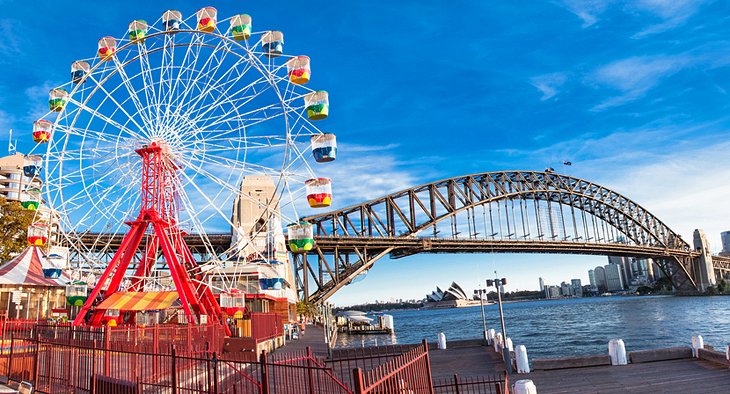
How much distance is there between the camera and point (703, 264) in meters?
144

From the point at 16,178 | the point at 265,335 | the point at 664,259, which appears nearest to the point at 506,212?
the point at 664,259

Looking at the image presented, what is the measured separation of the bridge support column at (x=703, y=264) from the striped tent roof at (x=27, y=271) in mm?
152301

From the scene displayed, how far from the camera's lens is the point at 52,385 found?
1334cm

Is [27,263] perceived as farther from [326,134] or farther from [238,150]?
[326,134]

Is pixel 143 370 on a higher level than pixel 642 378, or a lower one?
higher

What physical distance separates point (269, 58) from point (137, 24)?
316 inches

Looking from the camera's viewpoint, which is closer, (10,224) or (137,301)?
(137,301)

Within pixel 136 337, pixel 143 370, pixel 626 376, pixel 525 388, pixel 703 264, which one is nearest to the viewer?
pixel 143 370

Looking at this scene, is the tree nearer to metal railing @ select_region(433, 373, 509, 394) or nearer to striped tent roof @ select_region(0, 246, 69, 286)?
striped tent roof @ select_region(0, 246, 69, 286)

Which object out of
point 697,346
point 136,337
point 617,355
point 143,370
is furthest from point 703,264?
point 143,370

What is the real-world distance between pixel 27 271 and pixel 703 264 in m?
158

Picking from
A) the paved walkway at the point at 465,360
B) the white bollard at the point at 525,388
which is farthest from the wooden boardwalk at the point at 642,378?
the white bollard at the point at 525,388

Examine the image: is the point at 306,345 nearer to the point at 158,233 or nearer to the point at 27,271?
the point at 158,233

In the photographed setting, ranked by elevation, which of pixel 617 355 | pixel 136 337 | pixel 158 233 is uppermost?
pixel 158 233
